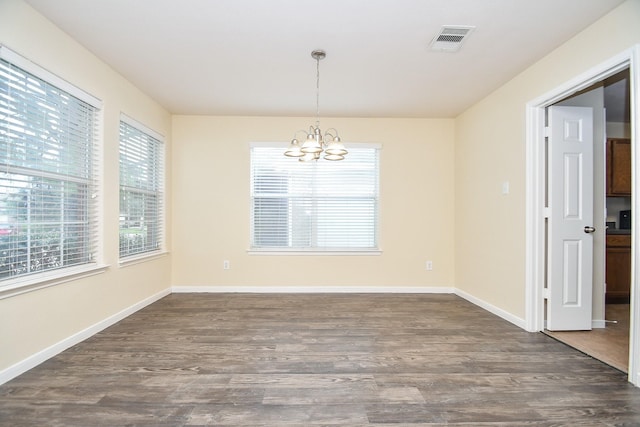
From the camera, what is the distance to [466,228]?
4391 mm

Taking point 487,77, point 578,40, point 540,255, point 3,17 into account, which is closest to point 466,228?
point 540,255

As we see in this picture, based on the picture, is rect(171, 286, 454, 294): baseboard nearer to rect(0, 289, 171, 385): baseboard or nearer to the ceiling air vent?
rect(0, 289, 171, 385): baseboard

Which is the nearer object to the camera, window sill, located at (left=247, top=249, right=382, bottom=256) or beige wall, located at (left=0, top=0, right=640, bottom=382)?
beige wall, located at (left=0, top=0, right=640, bottom=382)

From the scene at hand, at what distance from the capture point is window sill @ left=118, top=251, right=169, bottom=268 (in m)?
3.44

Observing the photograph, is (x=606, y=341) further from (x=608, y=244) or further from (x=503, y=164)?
(x=608, y=244)

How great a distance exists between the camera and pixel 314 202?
475 cm

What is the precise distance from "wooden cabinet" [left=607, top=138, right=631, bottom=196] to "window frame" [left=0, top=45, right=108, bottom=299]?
631 cm

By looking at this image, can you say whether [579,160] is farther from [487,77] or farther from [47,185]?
[47,185]

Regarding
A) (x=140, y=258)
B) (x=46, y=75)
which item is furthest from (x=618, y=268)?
(x=46, y=75)

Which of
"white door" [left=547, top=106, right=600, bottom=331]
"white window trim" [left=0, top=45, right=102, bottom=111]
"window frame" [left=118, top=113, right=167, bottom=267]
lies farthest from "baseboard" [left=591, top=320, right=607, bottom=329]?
"white window trim" [left=0, top=45, right=102, bottom=111]

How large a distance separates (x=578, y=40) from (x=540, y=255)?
1884 millimetres

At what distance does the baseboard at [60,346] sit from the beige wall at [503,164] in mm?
4181

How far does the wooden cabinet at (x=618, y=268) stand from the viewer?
13.9ft

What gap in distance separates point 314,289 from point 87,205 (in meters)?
2.96
